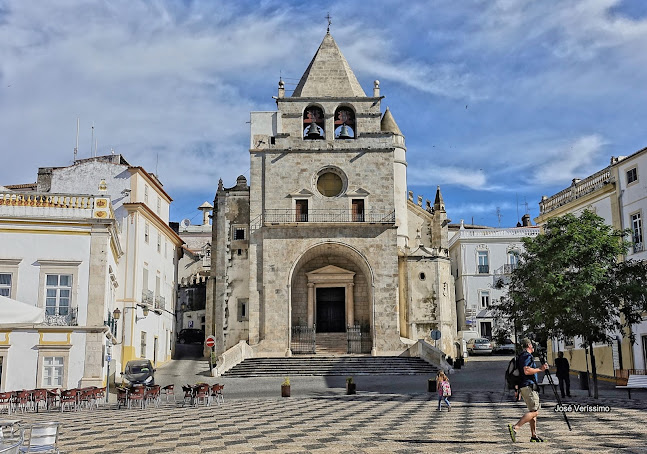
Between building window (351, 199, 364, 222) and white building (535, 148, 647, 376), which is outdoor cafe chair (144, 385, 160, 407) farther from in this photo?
building window (351, 199, 364, 222)

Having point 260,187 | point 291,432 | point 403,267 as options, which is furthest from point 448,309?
point 291,432

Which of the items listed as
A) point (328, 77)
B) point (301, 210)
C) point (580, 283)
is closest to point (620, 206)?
point (580, 283)

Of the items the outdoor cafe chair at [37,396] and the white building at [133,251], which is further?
the white building at [133,251]

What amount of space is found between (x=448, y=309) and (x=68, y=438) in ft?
96.4

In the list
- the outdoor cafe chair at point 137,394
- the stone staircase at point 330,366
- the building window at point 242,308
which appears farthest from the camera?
the building window at point 242,308

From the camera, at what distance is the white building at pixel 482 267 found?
47438 mm

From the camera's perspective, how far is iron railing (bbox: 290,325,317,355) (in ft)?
121

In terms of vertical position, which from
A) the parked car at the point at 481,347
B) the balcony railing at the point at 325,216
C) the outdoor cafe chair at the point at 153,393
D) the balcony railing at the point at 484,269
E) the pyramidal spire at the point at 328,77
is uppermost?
the pyramidal spire at the point at 328,77

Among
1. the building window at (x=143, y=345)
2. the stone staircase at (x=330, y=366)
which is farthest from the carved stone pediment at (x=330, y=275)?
the building window at (x=143, y=345)

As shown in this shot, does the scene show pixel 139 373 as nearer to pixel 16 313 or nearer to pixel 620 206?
pixel 16 313

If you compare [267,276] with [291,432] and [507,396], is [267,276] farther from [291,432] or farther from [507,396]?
[291,432]

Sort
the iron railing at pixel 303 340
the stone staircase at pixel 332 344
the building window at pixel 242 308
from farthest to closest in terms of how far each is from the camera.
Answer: the building window at pixel 242 308
the iron railing at pixel 303 340
the stone staircase at pixel 332 344

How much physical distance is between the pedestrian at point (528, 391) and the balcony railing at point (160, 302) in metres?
28.6

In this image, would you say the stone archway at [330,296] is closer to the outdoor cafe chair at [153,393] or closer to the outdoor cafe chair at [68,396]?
the outdoor cafe chair at [153,393]
